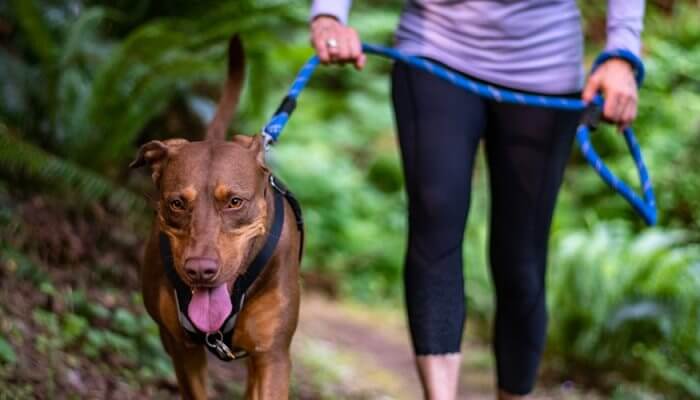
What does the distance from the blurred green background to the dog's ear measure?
1.44 m

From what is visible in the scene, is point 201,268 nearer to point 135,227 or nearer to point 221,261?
point 221,261

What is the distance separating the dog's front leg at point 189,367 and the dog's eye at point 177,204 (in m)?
0.57

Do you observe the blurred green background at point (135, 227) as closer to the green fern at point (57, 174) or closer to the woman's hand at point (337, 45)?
the green fern at point (57, 174)

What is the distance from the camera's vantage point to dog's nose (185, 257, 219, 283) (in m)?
2.41

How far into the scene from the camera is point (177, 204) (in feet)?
8.35

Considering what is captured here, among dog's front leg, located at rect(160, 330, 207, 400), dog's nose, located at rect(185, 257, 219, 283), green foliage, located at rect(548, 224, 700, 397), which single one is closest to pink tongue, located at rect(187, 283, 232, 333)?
dog's nose, located at rect(185, 257, 219, 283)

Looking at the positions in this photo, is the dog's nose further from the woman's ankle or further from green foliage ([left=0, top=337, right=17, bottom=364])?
green foliage ([left=0, top=337, right=17, bottom=364])

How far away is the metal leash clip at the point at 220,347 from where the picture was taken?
2.70 metres

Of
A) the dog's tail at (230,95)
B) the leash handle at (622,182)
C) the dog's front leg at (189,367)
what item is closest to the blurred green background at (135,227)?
the dog's front leg at (189,367)

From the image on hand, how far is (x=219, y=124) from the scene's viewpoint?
141 inches

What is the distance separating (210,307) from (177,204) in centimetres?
27

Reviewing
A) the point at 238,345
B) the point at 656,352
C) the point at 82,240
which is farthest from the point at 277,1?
the point at 238,345

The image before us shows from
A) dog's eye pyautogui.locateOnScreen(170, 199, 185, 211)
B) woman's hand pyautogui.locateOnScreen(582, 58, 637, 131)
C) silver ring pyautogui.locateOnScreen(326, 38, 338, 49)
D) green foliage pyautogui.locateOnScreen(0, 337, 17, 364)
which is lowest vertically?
green foliage pyautogui.locateOnScreen(0, 337, 17, 364)

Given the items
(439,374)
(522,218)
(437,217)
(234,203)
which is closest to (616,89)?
(522,218)
